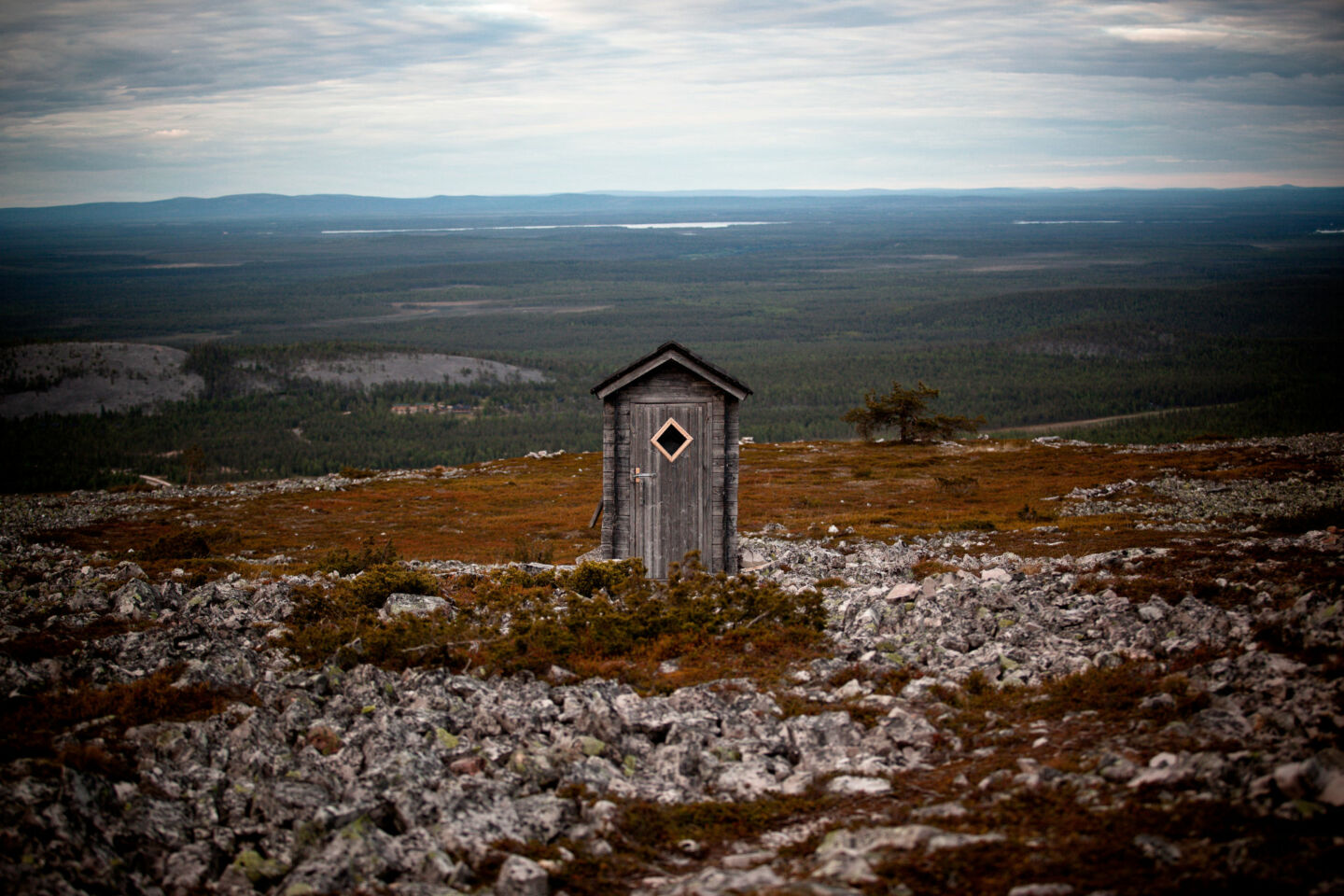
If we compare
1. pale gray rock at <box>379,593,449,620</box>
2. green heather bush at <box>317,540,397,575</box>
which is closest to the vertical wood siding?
pale gray rock at <box>379,593,449,620</box>

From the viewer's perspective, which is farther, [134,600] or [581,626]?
[134,600]

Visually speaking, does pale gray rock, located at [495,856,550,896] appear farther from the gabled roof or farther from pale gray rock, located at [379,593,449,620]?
the gabled roof

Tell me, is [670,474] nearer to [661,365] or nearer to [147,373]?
[661,365]

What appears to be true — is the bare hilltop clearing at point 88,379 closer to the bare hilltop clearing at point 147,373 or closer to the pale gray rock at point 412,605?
the bare hilltop clearing at point 147,373

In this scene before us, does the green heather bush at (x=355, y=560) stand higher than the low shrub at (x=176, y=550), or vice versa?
the green heather bush at (x=355, y=560)

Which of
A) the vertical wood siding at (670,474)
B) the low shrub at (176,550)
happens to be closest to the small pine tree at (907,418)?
the low shrub at (176,550)

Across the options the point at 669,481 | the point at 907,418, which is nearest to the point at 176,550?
the point at 669,481
